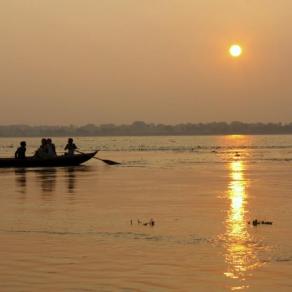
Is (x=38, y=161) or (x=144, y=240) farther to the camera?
(x=38, y=161)

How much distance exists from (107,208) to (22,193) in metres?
6.59

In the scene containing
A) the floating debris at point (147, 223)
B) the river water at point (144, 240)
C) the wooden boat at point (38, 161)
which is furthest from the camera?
the wooden boat at point (38, 161)

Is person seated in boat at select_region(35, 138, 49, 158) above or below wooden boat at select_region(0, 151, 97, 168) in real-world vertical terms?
above

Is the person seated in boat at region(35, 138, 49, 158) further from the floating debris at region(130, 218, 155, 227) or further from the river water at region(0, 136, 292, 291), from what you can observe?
the floating debris at region(130, 218, 155, 227)

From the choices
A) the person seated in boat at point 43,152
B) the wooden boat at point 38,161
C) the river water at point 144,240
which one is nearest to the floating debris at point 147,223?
the river water at point 144,240

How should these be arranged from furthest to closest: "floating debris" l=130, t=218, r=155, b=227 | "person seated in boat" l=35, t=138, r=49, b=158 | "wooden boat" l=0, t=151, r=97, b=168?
"person seated in boat" l=35, t=138, r=49, b=158
"wooden boat" l=0, t=151, r=97, b=168
"floating debris" l=130, t=218, r=155, b=227

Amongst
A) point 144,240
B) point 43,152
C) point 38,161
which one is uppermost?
point 43,152

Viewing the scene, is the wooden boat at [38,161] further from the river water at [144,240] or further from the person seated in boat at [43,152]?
the river water at [144,240]

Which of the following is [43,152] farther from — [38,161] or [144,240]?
[144,240]

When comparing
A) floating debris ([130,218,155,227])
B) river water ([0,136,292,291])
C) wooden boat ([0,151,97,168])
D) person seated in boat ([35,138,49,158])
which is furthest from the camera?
person seated in boat ([35,138,49,158])

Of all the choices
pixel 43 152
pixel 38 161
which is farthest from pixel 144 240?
pixel 43 152

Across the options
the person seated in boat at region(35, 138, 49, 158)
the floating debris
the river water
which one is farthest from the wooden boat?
the floating debris

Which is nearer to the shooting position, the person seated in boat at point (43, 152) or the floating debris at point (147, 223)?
the floating debris at point (147, 223)

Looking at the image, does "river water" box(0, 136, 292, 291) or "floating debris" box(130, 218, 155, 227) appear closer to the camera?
"river water" box(0, 136, 292, 291)
